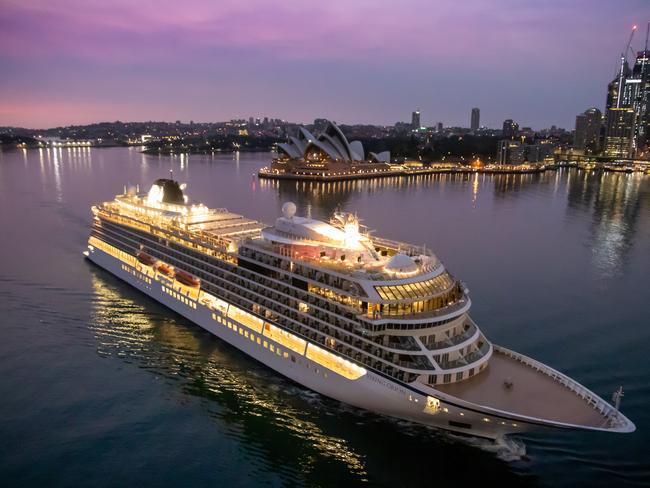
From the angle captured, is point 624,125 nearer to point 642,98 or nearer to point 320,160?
point 642,98

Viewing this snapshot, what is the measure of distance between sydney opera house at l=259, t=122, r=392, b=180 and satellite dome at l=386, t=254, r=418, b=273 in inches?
2843

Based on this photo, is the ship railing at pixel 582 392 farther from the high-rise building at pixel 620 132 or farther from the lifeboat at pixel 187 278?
the high-rise building at pixel 620 132

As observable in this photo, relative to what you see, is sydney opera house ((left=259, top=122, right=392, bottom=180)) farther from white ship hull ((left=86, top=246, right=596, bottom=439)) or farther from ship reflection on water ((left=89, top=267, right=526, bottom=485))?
white ship hull ((left=86, top=246, right=596, bottom=439))

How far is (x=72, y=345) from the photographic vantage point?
62.9 feet

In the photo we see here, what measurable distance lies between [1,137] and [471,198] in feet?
635

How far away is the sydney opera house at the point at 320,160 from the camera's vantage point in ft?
289

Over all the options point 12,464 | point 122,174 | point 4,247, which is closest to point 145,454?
point 12,464

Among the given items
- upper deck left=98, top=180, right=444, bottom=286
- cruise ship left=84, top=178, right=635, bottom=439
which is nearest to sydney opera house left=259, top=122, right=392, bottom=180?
upper deck left=98, top=180, right=444, bottom=286

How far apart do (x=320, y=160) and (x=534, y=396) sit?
80.5 metres

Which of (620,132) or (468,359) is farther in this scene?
(620,132)

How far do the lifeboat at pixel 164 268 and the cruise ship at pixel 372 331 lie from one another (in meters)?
1.75

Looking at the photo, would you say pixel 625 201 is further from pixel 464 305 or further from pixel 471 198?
pixel 464 305

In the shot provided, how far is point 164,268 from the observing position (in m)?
22.4

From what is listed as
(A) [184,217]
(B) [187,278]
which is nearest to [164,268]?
(B) [187,278]
